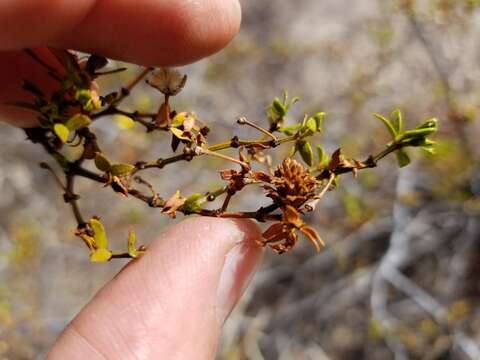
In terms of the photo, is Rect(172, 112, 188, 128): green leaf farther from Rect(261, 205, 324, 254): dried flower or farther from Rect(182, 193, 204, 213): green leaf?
Rect(261, 205, 324, 254): dried flower

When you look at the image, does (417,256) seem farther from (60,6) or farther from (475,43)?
(60,6)

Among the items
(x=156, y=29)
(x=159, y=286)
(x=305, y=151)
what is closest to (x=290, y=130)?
(x=305, y=151)

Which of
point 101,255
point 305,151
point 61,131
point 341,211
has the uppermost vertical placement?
point 61,131

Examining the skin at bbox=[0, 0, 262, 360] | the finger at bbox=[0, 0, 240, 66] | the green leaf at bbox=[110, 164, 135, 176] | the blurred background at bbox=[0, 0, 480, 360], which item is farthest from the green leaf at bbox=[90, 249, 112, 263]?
the blurred background at bbox=[0, 0, 480, 360]

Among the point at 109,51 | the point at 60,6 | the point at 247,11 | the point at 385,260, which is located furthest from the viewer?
the point at 247,11

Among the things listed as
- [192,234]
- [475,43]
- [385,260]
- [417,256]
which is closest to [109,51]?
[192,234]

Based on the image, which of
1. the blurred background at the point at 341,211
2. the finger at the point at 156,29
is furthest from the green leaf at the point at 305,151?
the blurred background at the point at 341,211

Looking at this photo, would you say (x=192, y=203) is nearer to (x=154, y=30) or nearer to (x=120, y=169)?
(x=120, y=169)
